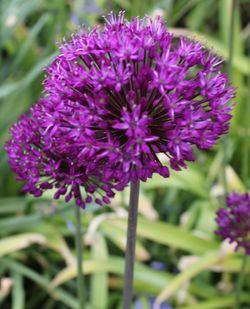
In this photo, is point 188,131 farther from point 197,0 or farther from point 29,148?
point 197,0

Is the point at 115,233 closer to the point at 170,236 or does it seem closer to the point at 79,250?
the point at 170,236

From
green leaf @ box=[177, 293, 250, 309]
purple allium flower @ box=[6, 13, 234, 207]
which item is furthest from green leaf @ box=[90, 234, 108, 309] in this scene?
purple allium flower @ box=[6, 13, 234, 207]

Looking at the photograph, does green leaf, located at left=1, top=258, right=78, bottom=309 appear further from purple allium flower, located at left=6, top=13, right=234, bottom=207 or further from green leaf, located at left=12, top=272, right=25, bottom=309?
purple allium flower, located at left=6, top=13, right=234, bottom=207

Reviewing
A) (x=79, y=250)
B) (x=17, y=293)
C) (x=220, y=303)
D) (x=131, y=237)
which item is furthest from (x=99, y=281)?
(x=131, y=237)

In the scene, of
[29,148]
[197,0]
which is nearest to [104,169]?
[29,148]

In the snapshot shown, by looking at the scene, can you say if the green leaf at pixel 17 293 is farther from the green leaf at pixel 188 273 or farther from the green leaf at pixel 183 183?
the green leaf at pixel 183 183

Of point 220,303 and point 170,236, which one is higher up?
point 170,236
